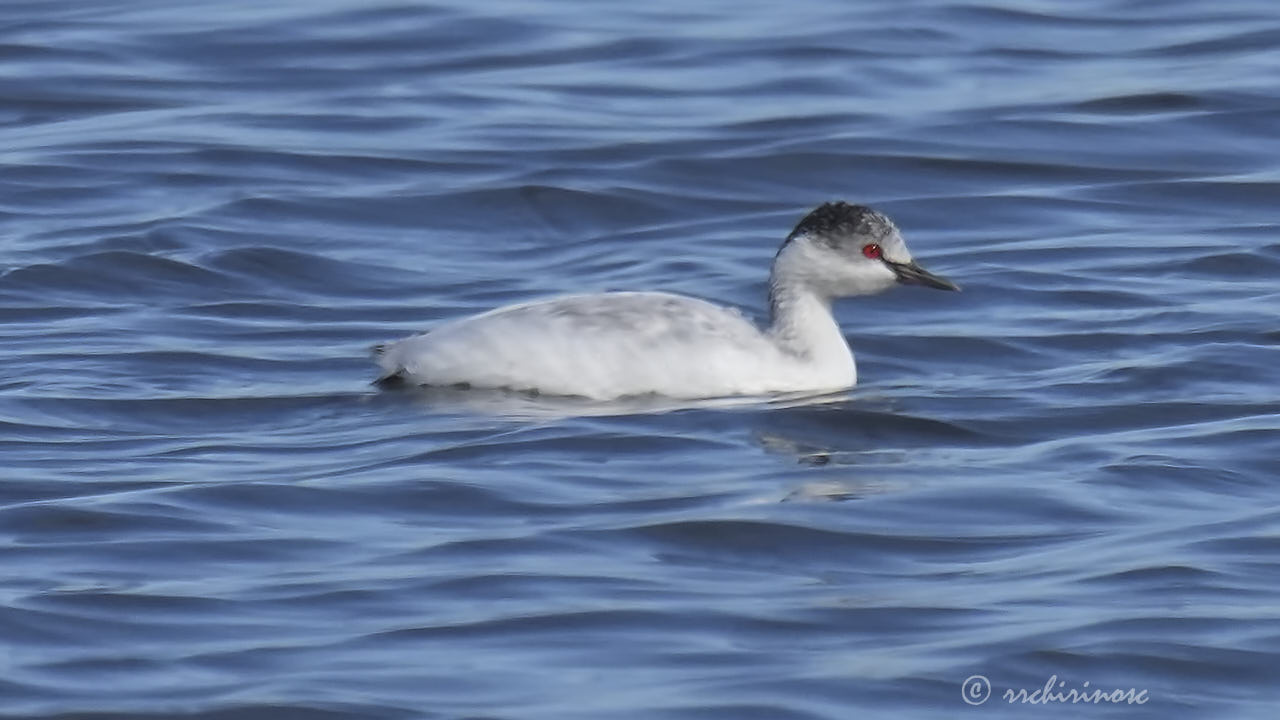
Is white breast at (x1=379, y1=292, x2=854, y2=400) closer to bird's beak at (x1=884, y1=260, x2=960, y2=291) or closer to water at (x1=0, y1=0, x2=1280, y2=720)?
water at (x1=0, y1=0, x2=1280, y2=720)

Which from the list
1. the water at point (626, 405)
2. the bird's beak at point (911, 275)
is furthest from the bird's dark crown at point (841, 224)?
the water at point (626, 405)

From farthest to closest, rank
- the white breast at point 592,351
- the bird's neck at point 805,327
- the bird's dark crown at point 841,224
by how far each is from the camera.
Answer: the bird's dark crown at point 841,224 < the bird's neck at point 805,327 < the white breast at point 592,351

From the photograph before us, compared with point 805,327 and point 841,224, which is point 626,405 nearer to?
point 805,327

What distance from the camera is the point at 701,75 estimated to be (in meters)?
20.7

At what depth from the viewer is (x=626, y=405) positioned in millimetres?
12570

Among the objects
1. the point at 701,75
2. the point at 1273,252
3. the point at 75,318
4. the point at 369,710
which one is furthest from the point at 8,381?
the point at 701,75

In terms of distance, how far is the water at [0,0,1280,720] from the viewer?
9094 mm

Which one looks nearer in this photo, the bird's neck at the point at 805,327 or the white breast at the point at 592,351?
the white breast at the point at 592,351

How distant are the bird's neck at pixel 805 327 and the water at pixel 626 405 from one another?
304mm

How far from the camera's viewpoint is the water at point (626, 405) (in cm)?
909

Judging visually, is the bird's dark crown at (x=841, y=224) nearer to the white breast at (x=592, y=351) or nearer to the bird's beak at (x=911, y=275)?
the bird's beak at (x=911, y=275)

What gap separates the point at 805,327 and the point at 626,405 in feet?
3.24

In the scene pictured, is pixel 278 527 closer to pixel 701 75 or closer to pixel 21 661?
pixel 21 661

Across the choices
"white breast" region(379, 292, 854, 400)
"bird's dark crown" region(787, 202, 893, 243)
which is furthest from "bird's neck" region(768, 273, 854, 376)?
"white breast" region(379, 292, 854, 400)
